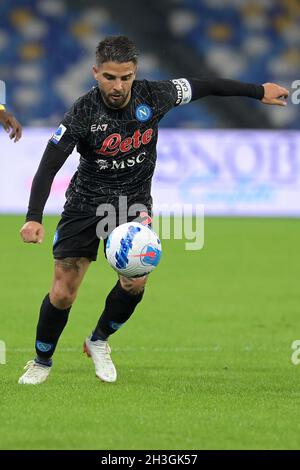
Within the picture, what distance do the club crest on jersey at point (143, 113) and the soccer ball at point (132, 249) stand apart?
69cm

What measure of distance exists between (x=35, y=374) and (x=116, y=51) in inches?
77.7

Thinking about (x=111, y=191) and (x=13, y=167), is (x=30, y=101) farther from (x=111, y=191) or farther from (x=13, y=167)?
(x=111, y=191)

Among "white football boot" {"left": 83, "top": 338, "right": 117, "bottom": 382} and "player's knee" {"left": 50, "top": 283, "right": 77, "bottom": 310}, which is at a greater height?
"player's knee" {"left": 50, "top": 283, "right": 77, "bottom": 310}

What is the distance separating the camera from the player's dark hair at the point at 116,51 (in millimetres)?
6105

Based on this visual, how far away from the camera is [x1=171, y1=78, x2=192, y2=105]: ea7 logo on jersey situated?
6620 mm

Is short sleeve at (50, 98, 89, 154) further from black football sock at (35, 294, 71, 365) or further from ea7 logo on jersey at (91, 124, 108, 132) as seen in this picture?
black football sock at (35, 294, 71, 365)

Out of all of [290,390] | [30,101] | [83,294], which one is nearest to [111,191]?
[290,390]

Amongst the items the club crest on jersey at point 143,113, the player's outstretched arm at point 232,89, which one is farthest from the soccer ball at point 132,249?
the player's outstretched arm at point 232,89

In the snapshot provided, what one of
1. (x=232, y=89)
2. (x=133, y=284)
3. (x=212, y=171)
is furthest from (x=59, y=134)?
(x=212, y=171)

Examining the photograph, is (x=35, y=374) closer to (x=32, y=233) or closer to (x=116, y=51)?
(x=32, y=233)

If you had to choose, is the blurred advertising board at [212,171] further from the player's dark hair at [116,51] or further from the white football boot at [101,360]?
the player's dark hair at [116,51]

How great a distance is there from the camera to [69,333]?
28.7 feet

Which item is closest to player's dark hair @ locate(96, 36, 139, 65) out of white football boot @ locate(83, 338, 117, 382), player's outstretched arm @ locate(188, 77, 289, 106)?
player's outstretched arm @ locate(188, 77, 289, 106)

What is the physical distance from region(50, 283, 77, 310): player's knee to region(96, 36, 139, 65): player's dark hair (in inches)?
53.5
